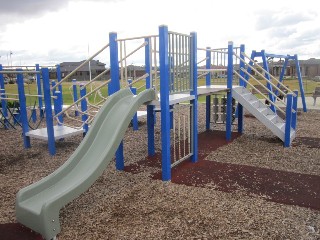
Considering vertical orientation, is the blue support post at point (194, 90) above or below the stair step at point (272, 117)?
above

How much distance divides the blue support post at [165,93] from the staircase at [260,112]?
3378mm

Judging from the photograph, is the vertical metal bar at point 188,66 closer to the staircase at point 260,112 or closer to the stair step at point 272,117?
the staircase at point 260,112

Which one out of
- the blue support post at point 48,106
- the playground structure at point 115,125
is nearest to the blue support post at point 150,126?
the playground structure at point 115,125

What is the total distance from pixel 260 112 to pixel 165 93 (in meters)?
3.63

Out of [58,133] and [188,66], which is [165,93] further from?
[58,133]

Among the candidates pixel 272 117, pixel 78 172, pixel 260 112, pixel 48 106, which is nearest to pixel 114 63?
pixel 78 172

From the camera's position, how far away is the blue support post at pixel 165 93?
15.4 feet

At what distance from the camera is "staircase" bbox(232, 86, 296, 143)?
7.43 m

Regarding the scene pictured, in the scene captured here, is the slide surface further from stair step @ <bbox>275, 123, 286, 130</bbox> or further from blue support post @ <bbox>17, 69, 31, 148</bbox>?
stair step @ <bbox>275, 123, 286, 130</bbox>

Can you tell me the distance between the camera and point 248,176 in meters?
5.36

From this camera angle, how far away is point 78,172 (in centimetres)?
428

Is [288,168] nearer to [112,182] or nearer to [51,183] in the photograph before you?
[112,182]

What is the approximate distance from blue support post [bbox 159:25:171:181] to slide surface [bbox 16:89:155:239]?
13.2 inches

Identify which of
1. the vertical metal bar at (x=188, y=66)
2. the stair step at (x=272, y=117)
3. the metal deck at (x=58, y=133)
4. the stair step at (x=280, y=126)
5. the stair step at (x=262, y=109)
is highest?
the vertical metal bar at (x=188, y=66)
